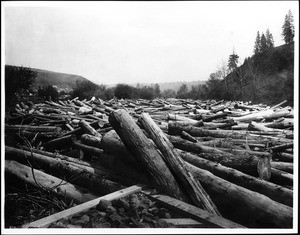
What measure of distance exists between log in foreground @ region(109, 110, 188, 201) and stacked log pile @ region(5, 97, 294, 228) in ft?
0.04

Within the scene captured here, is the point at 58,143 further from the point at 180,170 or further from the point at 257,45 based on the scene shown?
the point at 257,45

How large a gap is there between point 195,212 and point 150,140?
1.14 m

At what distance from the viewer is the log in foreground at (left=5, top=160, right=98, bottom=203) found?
3303mm

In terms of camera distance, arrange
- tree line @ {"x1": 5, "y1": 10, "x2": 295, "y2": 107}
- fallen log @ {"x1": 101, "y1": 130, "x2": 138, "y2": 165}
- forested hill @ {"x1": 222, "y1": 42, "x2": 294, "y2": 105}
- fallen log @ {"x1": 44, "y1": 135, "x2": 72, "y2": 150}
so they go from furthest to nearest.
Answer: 1. fallen log @ {"x1": 44, "y1": 135, "x2": 72, "y2": 150}
2. forested hill @ {"x1": 222, "y1": 42, "x2": 294, "y2": 105}
3. tree line @ {"x1": 5, "y1": 10, "x2": 295, "y2": 107}
4. fallen log @ {"x1": 101, "y1": 130, "x2": 138, "y2": 165}

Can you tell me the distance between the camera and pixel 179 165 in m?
3.11

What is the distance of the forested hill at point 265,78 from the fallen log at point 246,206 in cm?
181

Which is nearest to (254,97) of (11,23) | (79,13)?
(79,13)

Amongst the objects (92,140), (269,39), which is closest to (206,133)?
(269,39)

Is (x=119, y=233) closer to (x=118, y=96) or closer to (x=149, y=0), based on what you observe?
(x=149, y=0)

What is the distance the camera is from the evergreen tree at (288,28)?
364 centimetres

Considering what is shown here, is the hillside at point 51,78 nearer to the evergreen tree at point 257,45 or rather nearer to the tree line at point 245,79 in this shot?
the tree line at point 245,79

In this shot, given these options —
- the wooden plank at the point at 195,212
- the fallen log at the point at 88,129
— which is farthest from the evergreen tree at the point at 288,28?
the fallen log at the point at 88,129

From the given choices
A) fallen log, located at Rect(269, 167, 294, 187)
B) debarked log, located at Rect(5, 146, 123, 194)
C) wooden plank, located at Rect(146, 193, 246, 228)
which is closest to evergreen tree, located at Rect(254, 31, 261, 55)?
fallen log, located at Rect(269, 167, 294, 187)

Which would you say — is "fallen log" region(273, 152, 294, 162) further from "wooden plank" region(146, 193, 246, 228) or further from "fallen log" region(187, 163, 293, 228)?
"wooden plank" region(146, 193, 246, 228)
